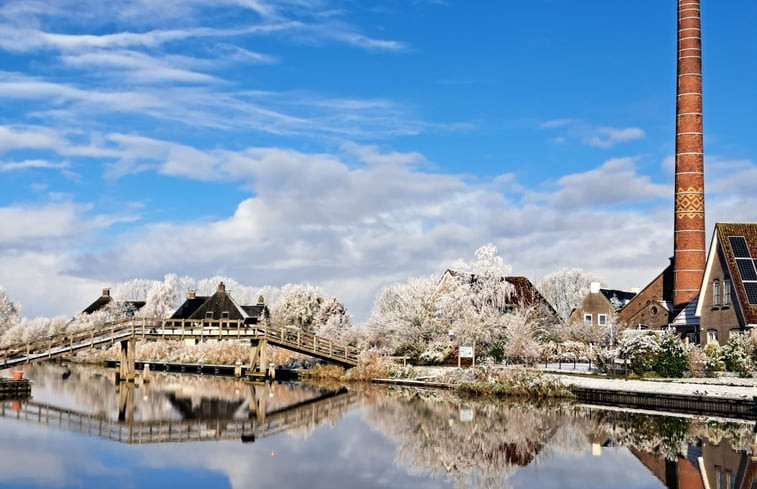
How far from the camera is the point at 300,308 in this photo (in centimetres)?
7450

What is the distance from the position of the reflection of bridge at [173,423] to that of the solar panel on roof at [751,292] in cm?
1933

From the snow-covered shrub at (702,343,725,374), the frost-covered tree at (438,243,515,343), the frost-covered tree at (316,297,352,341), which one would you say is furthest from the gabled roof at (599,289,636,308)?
the snow-covered shrub at (702,343,725,374)

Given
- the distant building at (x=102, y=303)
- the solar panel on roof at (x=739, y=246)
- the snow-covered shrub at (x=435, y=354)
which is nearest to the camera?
the solar panel on roof at (x=739, y=246)

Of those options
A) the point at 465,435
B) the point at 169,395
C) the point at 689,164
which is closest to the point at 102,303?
the point at 169,395

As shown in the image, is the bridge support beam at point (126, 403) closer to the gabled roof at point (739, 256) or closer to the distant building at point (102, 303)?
the gabled roof at point (739, 256)

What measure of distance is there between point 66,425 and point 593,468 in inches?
672

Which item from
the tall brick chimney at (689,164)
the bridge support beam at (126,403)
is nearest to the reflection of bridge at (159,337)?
the bridge support beam at (126,403)

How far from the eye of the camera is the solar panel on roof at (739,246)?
39281mm

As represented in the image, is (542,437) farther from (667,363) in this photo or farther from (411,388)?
(411,388)

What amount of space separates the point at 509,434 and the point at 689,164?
28.0 m

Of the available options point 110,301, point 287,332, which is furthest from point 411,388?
point 110,301

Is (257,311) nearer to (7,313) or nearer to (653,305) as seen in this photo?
(7,313)

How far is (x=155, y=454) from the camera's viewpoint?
21.7m

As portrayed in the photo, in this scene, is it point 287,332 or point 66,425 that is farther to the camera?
point 287,332
